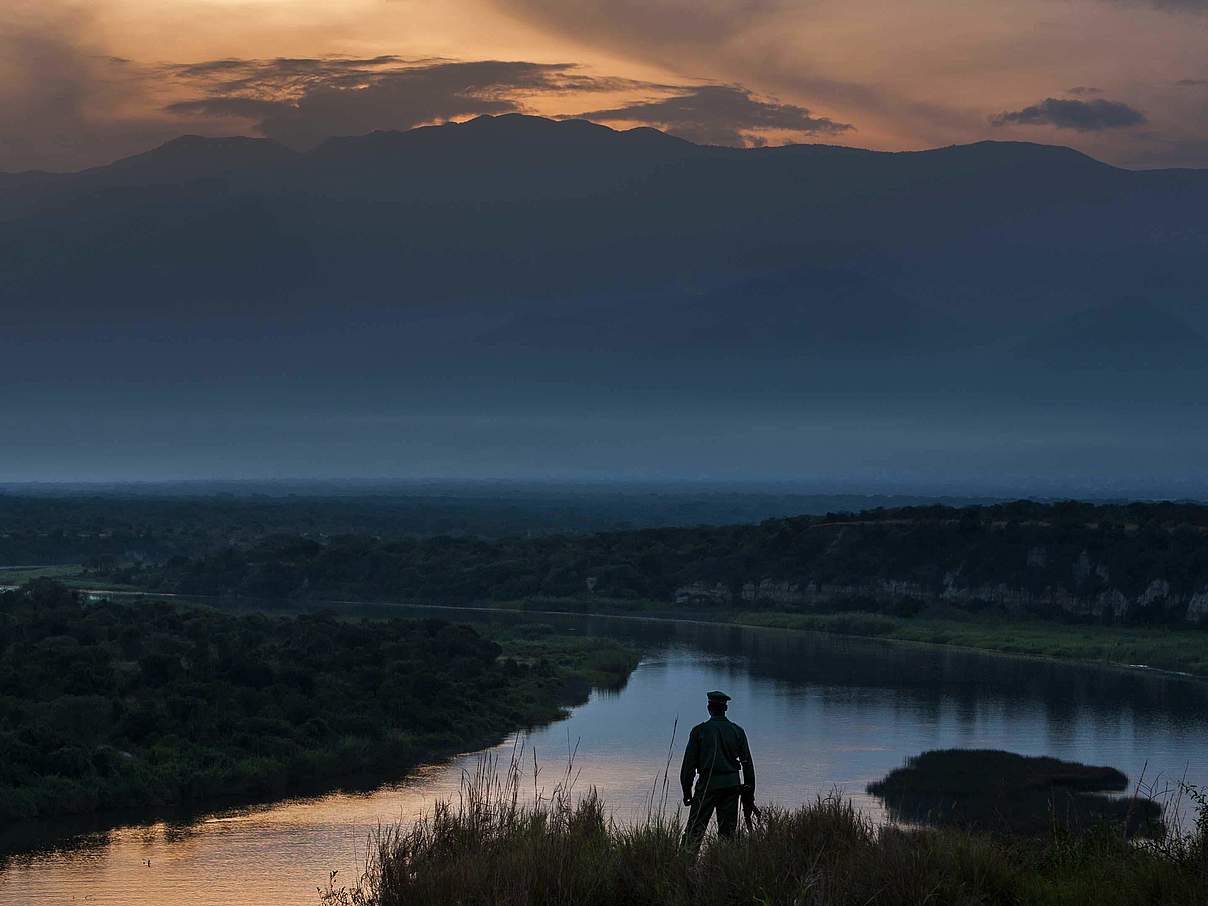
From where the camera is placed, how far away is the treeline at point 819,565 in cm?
7488

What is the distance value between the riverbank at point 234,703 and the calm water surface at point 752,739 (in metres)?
1.69

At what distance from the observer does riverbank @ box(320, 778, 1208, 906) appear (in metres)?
11.9

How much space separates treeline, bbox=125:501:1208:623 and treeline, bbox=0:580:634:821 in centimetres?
2695

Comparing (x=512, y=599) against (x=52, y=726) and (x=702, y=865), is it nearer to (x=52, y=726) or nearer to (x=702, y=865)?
(x=52, y=726)

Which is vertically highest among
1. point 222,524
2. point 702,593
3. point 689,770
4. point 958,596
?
point 689,770

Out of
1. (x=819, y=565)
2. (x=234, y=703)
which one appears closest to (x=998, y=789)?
(x=234, y=703)

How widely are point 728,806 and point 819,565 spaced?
70071 mm

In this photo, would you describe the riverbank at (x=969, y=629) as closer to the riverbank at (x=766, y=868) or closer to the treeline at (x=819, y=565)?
the treeline at (x=819, y=565)

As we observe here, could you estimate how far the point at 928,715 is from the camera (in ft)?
154

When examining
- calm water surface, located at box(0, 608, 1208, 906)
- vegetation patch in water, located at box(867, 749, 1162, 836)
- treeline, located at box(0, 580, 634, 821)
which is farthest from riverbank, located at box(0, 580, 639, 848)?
vegetation patch in water, located at box(867, 749, 1162, 836)

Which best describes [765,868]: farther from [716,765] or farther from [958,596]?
[958,596]

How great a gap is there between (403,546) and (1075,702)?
54361 mm

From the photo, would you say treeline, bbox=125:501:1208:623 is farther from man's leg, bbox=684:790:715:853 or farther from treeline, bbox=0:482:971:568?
man's leg, bbox=684:790:715:853

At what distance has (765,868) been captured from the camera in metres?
12.3
